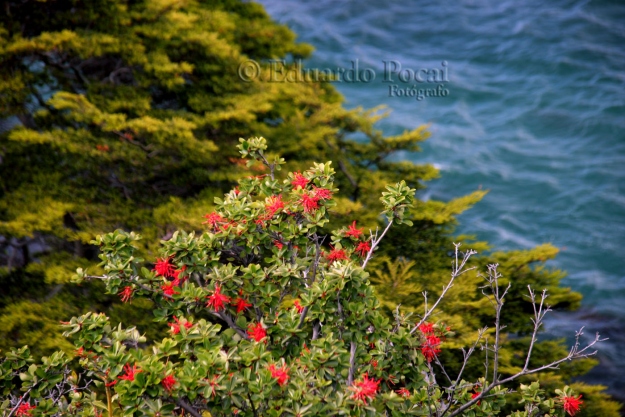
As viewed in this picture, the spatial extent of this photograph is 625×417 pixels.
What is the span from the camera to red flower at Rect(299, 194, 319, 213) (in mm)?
4002

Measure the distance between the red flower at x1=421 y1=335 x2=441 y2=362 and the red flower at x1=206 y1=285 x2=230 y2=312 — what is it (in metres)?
1.33

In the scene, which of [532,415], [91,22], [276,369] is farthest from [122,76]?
[532,415]

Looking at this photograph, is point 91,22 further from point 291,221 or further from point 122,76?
point 291,221

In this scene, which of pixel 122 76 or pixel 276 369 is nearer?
pixel 276 369

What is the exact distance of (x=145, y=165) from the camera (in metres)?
7.78

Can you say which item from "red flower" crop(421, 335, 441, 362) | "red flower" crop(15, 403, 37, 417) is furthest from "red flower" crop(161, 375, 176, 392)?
"red flower" crop(421, 335, 441, 362)

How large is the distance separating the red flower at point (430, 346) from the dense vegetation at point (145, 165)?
1.97m

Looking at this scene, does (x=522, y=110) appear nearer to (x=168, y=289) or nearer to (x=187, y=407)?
(x=168, y=289)

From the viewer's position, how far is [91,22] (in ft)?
27.0

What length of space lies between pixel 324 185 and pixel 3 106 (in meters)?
5.46

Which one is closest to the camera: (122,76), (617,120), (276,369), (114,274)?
(276,369)

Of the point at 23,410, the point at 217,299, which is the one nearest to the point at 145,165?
the point at 23,410

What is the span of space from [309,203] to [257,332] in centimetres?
90

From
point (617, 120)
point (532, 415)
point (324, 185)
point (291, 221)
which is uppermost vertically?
point (324, 185)
